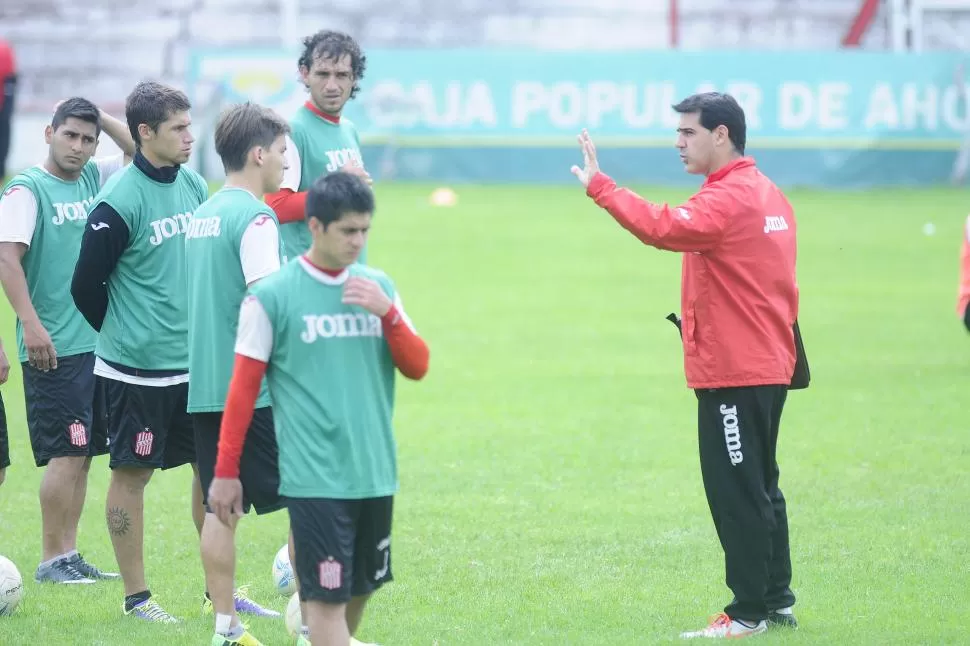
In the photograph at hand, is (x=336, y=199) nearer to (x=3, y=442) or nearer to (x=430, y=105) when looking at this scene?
(x=3, y=442)

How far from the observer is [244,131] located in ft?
17.9

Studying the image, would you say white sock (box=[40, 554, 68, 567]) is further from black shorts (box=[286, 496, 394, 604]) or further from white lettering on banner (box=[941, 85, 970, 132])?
white lettering on banner (box=[941, 85, 970, 132])


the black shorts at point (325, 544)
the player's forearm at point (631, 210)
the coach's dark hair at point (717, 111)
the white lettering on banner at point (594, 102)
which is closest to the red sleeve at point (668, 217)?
the player's forearm at point (631, 210)

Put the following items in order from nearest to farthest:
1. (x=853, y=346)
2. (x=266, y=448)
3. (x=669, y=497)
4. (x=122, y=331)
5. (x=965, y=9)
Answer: (x=266, y=448) < (x=122, y=331) < (x=669, y=497) < (x=853, y=346) < (x=965, y=9)

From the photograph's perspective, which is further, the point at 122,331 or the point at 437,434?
the point at 437,434

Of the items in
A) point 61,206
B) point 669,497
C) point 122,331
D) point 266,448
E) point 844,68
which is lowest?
point 669,497

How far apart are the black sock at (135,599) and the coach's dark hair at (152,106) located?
2.02 metres

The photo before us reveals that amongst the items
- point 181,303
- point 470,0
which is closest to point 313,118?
point 181,303

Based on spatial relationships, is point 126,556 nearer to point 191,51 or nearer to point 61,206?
point 61,206

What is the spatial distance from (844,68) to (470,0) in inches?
425

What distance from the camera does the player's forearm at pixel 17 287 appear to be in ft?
21.3

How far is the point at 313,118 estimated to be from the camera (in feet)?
22.6

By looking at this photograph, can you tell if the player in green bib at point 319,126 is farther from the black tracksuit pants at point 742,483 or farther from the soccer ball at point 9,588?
the black tracksuit pants at point 742,483

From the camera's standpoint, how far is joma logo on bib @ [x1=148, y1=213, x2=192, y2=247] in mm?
5996
